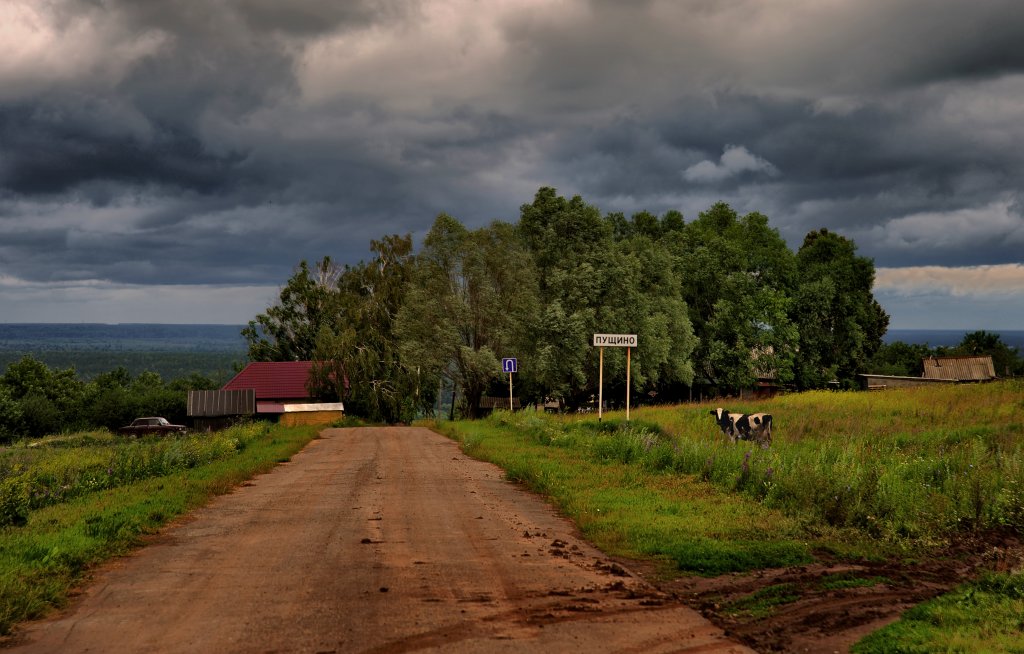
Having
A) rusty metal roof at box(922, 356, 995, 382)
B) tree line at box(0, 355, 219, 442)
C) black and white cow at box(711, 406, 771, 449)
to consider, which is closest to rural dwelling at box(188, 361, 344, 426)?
tree line at box(0, 355, 219, 442)

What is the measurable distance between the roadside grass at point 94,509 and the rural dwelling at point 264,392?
116 feet

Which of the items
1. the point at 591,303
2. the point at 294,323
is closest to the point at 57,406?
the point at 294,323

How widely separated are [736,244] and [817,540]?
5667 cm

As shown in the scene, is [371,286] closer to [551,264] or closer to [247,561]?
[551,264]

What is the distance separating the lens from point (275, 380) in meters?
71.7

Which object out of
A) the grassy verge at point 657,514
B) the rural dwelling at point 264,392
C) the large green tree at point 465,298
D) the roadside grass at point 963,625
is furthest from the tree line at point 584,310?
the roadside grass at point 963,625

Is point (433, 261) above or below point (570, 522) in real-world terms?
above

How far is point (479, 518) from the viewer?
42.1 ft

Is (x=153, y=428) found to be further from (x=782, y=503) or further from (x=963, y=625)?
(x=963, y=625)

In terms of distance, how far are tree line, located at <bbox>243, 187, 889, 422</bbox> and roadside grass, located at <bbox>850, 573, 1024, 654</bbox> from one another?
134 ft

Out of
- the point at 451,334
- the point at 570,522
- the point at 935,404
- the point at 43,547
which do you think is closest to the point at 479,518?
the point at 570,522

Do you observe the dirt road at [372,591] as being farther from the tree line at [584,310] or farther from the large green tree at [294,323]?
the large green tree at [294,323]

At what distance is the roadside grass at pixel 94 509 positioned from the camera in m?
8.62

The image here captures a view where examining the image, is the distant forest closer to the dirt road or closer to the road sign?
the road sign
